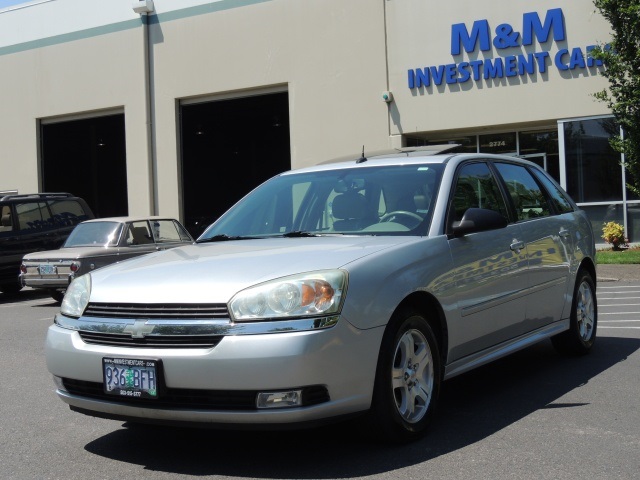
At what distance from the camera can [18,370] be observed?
25.9 ft

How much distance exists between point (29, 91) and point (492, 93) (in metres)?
16.0

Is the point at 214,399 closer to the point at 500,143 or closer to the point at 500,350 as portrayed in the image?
the point at 500,350

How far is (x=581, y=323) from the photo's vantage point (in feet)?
24.3

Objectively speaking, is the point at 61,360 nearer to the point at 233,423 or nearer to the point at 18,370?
the point at 233,423

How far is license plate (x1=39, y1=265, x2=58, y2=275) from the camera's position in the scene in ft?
46.1

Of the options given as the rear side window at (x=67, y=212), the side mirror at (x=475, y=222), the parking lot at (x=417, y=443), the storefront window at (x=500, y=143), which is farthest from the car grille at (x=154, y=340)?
the storefront window at (x=500, y=143)

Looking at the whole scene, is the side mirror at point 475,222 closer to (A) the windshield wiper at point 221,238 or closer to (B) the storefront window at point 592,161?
(A) the windshield wiper at point 221,238

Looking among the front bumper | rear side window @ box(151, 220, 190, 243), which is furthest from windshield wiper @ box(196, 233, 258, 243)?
rear side window @ box(151, 220, 190, 243)

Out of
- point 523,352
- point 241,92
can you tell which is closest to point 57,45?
point 241,92

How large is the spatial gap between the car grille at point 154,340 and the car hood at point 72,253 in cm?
973

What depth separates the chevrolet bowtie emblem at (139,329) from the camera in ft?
14.2

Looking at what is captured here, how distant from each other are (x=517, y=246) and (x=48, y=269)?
395 inches

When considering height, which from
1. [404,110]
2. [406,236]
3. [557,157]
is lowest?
[406,236]

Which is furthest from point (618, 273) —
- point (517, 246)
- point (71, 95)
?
point (71, 95)
